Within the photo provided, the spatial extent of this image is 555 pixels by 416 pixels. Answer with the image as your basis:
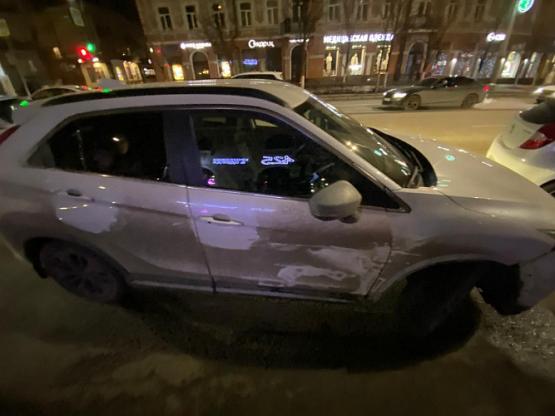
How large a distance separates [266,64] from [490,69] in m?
19.6

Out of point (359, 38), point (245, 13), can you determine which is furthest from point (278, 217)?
point (245, 13)

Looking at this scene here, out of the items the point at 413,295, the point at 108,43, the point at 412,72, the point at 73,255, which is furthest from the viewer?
the point at 108,43

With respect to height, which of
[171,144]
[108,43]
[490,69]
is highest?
[108,43]

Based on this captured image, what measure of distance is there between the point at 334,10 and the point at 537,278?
85.9 ft

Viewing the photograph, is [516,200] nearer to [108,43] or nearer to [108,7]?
[108,43]

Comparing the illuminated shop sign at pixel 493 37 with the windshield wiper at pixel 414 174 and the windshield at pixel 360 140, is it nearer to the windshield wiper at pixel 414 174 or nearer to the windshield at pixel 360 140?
the windshield at pixel 360 140

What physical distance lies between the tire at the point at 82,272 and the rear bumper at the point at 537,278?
3.06m

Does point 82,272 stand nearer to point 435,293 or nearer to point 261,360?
point 261,360

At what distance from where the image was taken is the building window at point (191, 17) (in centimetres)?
2323

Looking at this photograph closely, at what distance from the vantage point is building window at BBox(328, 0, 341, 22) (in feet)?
72.0

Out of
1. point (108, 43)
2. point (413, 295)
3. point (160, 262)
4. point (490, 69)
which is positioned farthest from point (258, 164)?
point (108, 43)

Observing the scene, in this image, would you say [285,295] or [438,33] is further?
[438,33]

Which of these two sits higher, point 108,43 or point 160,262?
point 108,43

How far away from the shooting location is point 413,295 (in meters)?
2.11
